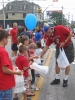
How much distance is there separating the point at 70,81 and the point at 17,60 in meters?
2.87

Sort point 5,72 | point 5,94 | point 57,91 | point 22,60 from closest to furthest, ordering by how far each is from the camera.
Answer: point 5,72 → point 5,94 → point 22,60 → point 57,91

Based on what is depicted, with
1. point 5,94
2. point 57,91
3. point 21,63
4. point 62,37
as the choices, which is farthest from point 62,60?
point 5,94

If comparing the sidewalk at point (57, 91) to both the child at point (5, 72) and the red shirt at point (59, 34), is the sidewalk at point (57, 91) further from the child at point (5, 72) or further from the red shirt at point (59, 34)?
the child at point (5, 72)

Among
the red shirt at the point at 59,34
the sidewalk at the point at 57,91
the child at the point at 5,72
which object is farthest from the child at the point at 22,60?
the red shirt at the point at 59,34

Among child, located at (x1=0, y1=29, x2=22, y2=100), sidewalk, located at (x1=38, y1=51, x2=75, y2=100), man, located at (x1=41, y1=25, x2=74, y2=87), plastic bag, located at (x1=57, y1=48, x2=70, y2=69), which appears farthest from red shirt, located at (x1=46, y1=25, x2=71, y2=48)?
child, located at (x1=0, y1=29, x2=22, y2=100)

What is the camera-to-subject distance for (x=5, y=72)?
3.89 metres

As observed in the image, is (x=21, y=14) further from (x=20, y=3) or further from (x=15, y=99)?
(x=15, y=99)

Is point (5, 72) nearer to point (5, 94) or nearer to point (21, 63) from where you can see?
point (5, 94)

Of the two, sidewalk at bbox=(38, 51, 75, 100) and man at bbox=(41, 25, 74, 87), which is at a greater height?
man at bbox=(41, 25, 74, 87)

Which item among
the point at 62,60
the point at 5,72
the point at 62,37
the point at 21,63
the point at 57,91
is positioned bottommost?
the point at 57,91

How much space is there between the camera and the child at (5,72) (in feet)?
12.5

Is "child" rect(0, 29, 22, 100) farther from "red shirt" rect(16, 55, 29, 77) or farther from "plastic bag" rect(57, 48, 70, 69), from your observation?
"plastic bag" rect(57, 48, 70, 69)

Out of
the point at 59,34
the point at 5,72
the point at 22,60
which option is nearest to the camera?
the point at 5,72

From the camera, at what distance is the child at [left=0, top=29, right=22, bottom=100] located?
12.5 ft
